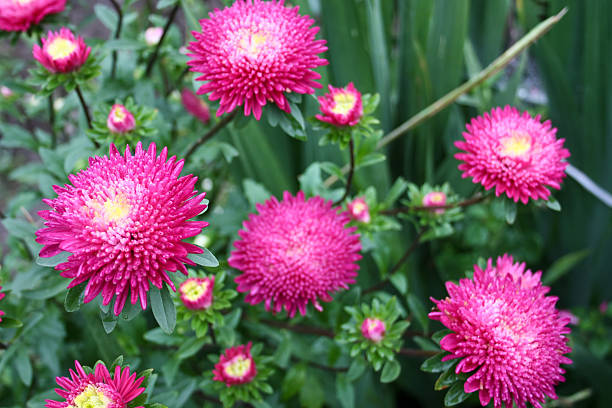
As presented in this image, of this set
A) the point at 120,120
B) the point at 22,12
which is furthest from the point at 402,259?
the point at 22,12

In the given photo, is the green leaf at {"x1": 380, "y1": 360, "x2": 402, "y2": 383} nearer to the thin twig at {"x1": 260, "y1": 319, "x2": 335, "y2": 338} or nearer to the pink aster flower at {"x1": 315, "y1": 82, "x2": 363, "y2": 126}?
the thin twig at {"x1": 260, "y1": 319, "x2": 335, "y2": 338}

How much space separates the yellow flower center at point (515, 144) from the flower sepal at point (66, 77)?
2.29 ft

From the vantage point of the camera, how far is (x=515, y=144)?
864 mm

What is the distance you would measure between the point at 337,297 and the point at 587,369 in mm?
665

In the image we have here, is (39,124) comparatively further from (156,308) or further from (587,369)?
(587,369)

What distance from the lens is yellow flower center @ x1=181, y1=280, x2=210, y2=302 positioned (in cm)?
84

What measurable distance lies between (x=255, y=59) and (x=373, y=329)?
462 mm

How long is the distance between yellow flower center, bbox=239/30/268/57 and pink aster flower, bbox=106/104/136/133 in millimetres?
→ 245

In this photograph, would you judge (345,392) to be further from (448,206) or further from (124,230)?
(124,230)

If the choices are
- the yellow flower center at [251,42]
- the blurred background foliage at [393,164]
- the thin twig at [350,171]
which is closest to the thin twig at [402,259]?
the blurred background foliage at [393,164]

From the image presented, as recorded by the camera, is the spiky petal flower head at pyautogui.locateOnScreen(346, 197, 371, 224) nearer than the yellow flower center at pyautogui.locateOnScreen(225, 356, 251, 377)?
No

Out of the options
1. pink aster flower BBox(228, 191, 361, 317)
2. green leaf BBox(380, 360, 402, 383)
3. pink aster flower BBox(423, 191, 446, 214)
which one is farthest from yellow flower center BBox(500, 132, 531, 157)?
green leaf BBox(380, 360, 402, 383)

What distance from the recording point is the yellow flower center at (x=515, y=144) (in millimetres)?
851

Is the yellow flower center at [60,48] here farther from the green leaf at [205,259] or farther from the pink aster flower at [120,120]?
the green leaf at [205,259]
